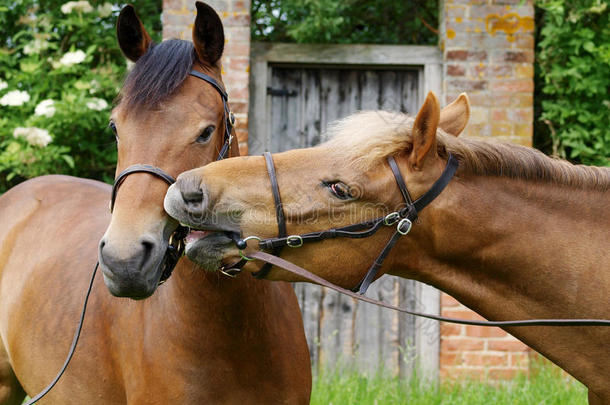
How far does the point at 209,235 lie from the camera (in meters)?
1.97

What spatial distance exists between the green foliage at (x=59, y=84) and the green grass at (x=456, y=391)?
8.58ft

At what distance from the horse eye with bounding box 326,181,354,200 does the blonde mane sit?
0.08 meters

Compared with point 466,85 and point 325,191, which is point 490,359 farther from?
point 325,191

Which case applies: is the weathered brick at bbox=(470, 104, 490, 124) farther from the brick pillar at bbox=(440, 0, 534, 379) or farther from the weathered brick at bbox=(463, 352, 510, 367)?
the weathered brick at bbox=(463, 352, 510, 367)

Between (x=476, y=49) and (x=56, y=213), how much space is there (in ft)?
10.5

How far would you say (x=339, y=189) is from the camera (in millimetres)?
1978

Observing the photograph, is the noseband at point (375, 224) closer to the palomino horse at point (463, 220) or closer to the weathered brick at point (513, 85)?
the palomino horse at point (463, 220)

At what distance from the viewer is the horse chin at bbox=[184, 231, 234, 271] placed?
1957 mm

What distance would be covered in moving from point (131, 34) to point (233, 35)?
229 centimetres

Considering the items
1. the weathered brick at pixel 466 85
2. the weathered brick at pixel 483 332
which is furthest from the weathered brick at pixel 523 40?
the weathered brick at pixel 483 332

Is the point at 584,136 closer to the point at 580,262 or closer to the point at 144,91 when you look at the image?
the point at 580,262

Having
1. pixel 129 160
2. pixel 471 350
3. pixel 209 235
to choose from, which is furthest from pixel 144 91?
pixel 471 350

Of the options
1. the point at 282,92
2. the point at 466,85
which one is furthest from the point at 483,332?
the point at 282,92

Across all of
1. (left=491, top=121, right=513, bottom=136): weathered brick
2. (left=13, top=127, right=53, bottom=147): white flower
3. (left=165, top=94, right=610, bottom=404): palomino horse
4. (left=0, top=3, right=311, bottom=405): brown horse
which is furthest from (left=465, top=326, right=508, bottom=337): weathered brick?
(left=13, top=127, right=53, bottom=147): white flower
